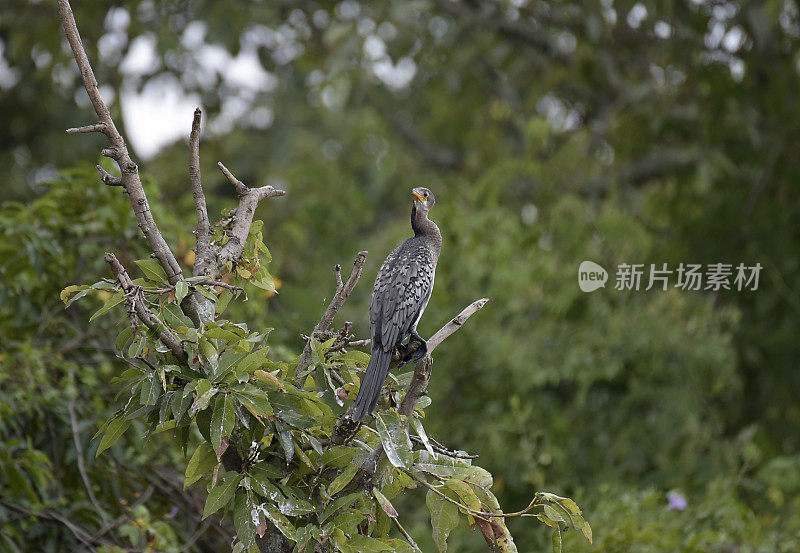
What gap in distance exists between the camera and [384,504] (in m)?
1.84

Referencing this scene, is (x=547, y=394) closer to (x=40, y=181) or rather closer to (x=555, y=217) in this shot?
(x=555, y=217)

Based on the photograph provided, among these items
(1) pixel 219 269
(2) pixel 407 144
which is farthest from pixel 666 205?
(1) pixel 219 269

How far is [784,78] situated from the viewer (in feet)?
20.1

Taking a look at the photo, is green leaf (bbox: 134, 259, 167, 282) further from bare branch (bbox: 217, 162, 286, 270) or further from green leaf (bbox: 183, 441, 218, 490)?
green leaf (bbox: 183, 441, 218, 490)

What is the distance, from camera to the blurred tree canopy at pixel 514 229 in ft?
10.7

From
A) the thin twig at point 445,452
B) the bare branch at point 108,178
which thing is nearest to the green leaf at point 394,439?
the thin twig at point 445,452

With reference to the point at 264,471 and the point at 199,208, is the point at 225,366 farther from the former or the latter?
the point at 199,208

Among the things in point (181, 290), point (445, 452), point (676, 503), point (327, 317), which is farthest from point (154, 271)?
point (676, 503)

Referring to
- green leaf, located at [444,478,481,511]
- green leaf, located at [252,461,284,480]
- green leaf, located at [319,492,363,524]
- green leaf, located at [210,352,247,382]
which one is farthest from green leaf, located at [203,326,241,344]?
green leaf, located at [444,478,481,511]

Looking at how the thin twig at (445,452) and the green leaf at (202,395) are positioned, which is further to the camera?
the thin twig at (445,452)

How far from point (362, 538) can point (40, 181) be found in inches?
79.3

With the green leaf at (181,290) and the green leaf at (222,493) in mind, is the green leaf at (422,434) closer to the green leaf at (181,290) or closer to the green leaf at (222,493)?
the green leaf at (222,493)

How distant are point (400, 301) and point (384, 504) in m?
0.53

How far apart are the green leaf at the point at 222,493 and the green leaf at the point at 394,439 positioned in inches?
12.4
